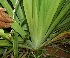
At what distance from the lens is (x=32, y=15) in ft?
2.72

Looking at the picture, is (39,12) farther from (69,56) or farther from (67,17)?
(69,56)

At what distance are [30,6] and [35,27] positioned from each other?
0.43 feet

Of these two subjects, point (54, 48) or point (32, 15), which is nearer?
point (32, 15)

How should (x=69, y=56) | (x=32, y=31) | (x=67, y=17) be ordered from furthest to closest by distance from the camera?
(x=69, y=56)
(x=67, y=17)
(x=32, y=31)

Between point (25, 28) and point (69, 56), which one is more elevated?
point (25, 28)

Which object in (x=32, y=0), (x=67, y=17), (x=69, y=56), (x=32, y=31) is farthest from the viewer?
(x=69, y=56)

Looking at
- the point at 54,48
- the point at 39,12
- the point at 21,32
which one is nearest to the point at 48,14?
the point at 39,12

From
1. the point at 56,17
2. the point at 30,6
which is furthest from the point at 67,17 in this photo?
the point at 30,6

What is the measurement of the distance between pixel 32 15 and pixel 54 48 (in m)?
0.56

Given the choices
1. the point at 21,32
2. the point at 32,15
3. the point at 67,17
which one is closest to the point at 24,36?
the point at 21,32

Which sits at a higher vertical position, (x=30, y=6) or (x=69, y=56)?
(x=30, y=6)

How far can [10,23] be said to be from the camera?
78cm

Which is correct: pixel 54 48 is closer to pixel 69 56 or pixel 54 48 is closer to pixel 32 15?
pixel 69 56

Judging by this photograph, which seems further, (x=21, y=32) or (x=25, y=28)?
(x=25, y=28)
